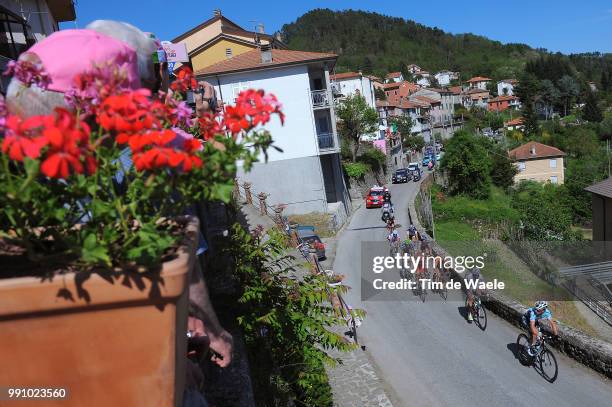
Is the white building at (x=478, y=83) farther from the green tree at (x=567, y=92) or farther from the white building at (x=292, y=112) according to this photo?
the white building at (x=292, y=112)

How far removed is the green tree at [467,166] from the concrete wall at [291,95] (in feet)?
42.4

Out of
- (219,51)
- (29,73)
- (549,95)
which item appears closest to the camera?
(29,73)

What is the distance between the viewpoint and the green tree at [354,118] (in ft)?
129

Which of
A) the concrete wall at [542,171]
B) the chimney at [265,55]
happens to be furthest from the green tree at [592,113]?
the chimney at [265,55]

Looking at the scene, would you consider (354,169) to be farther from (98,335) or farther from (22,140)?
(22,140)

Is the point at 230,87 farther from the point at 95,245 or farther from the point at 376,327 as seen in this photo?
the point at 95,245

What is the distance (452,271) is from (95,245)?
659 inches

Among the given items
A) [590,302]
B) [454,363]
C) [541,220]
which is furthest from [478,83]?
[454,363]

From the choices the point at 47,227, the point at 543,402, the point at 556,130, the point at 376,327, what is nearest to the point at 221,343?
the point at 47,227

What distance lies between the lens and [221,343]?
7.04 feet

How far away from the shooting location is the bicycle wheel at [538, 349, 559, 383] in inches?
399

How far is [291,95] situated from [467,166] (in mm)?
14810

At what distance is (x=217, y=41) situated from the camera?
117 feet

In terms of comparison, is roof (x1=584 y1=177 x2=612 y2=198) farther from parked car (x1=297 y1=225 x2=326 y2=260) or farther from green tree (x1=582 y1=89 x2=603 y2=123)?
green tree (x1=582 y1=89 x2=603 y2=123)
